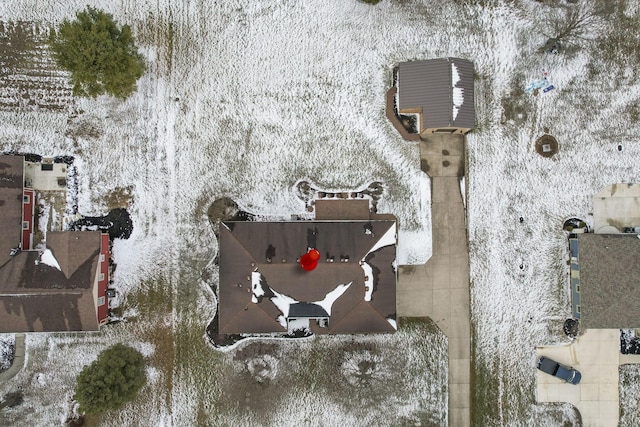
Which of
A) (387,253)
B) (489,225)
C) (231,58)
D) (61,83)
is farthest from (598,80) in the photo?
(61,83)

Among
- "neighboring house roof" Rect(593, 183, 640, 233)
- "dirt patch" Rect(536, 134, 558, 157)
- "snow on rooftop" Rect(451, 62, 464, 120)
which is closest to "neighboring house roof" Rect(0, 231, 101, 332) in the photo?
"snow on rooftop" Rect(451, 62, 464, 120)

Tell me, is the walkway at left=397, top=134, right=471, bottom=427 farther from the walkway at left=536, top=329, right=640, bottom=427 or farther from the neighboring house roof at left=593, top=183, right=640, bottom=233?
the neighboring house roof at left=593, top=183, right=640, bottom=233

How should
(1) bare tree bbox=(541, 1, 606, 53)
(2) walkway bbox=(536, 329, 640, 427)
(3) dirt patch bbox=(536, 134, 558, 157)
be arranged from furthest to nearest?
(1) bare tree bbox=(541, 1, 606, 53) < (3) dirt patch bbox=(536, 134, 558, 157) < (2) walkway bbox=(536, 329, 640, 427)

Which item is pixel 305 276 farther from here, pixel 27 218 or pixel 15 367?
pixel 15 367

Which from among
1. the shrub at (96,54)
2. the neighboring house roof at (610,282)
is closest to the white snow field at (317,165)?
the neighboring house roof at (610,282)

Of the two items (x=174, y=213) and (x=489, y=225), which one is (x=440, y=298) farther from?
(x=174, y=213)

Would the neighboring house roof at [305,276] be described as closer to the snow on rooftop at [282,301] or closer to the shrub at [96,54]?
the snow on rooftop at [282,301]
